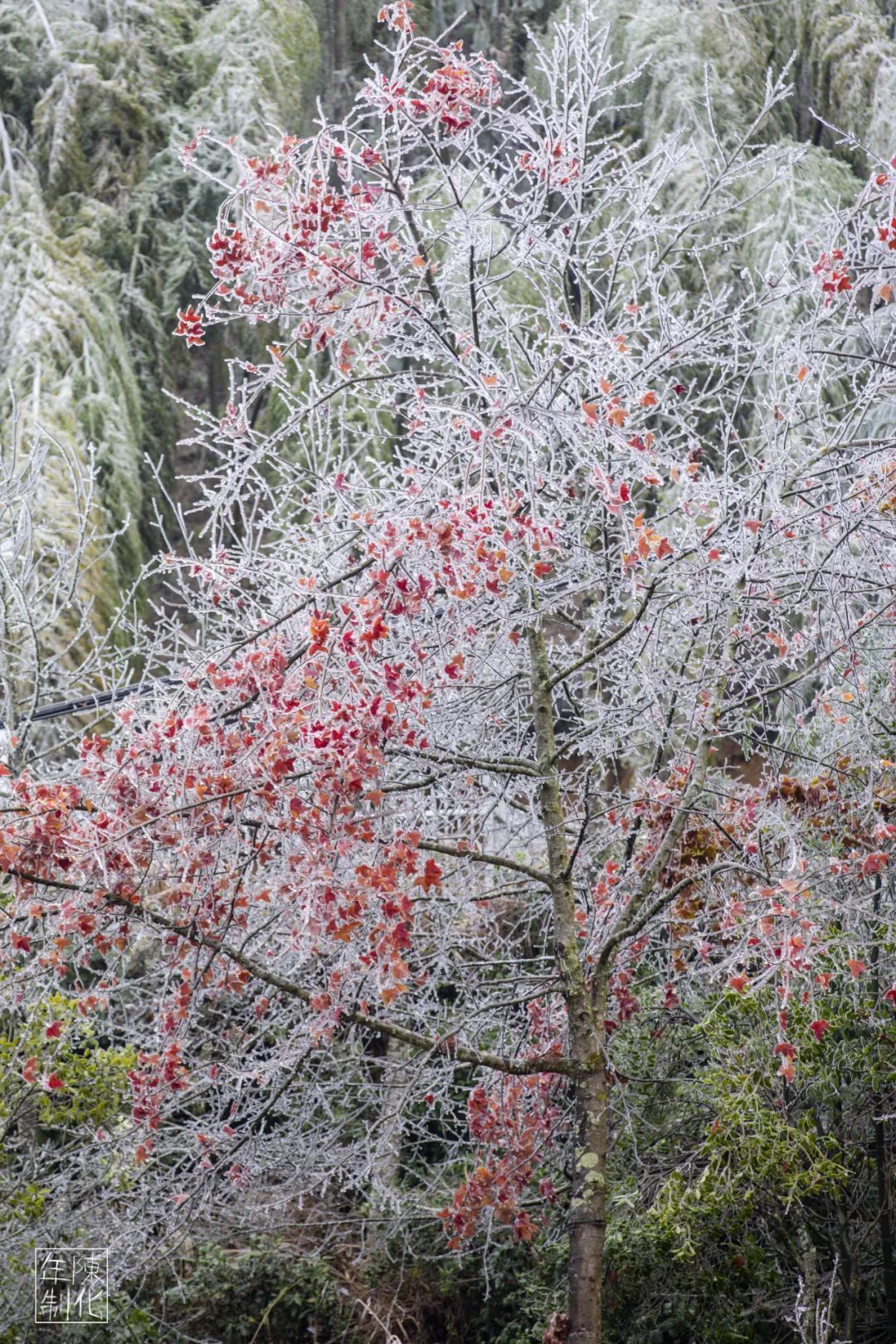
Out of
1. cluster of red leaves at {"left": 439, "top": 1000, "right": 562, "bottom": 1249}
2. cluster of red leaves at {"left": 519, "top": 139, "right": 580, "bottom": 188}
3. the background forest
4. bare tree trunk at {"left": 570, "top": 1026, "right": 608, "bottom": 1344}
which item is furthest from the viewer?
the background forest

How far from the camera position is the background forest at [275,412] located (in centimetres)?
396

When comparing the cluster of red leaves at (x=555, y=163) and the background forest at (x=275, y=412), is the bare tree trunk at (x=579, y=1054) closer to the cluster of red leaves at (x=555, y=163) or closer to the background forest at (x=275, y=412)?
the background forest at (x=275, y=412)

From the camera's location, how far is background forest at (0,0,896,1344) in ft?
13.0

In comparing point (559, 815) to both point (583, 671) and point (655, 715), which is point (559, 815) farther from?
point (583, 671)

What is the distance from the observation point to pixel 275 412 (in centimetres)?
767

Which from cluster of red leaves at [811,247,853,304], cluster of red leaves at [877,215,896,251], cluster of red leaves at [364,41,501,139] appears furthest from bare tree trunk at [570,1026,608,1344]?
cluster of red leaves at [364,41,501,139]

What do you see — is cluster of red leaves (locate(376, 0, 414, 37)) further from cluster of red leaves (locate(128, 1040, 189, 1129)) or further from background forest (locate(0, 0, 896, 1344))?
cluster of red leaves (locate(128, 1040, 189, 1129))

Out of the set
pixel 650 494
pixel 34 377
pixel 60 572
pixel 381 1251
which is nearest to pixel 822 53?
pixel 650 494

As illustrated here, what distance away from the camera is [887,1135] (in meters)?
4.05

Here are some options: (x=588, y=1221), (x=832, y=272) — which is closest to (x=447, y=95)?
(x=832, y=272)

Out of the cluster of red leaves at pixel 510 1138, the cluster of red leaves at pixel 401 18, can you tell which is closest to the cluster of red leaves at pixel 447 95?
the cluster of red leaves at pixel 401 18

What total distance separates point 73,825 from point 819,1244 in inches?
101

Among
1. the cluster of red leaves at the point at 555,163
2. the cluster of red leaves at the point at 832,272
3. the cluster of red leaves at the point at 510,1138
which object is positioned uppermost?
the cluster of red leaves at the point at 555,163

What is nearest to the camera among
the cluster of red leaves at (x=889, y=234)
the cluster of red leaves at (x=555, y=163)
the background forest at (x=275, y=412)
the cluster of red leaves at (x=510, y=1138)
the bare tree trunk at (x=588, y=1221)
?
the cluster of red leaves at (x=889, y=234)
